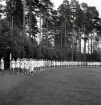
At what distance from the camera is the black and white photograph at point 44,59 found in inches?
457

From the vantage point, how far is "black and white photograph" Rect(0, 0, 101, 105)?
38.1ft

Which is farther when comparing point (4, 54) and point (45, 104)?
point (4, 54)

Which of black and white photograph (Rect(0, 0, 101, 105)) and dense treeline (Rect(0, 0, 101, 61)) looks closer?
black and white photograph (Rect(0, 0, 101, 105))

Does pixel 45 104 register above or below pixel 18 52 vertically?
below

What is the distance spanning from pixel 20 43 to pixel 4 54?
4869mm

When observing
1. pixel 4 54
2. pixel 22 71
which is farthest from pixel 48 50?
pixel 22 71

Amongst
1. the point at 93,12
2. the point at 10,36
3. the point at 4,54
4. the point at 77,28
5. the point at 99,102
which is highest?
the point at 93,12

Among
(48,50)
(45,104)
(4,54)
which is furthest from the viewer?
(48,50)

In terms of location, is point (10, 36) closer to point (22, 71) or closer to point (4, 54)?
point (4, 54)

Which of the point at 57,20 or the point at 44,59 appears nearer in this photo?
the point at 44,59

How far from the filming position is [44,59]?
56.1 m

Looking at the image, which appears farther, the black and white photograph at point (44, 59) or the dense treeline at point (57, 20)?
the dense treeline at point (57, 20)

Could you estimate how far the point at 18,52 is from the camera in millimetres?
36500

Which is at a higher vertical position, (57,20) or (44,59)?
(57,20)
